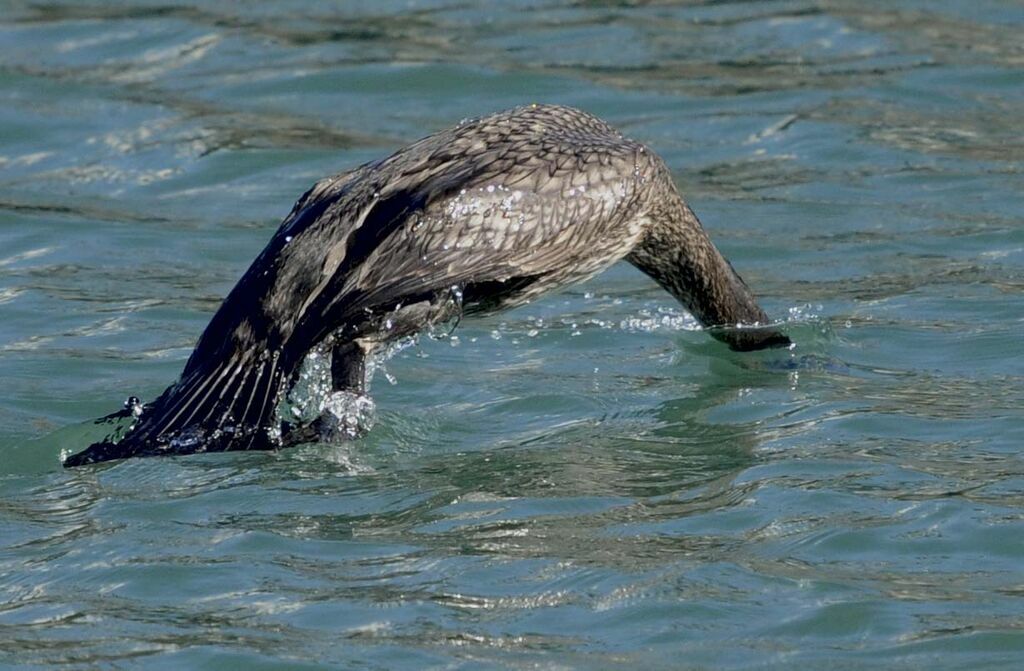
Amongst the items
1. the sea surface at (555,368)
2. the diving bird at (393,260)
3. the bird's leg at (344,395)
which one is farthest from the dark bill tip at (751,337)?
the bird's leg at (344,395)

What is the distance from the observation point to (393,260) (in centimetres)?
675

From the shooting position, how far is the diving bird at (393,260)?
6.71m

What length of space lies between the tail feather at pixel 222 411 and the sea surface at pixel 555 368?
0.28 feet

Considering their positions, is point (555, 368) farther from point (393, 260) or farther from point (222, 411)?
point (222, 411)

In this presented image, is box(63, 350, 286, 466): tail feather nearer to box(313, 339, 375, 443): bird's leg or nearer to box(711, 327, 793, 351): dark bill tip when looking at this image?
box(313, 339, 375, 443): bird's leg

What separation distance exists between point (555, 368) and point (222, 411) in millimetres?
1969

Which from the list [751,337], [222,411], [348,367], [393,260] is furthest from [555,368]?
[222,411]


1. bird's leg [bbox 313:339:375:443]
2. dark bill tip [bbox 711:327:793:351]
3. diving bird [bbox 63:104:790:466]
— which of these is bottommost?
dark bill tip [bbox 711:327:793:351]

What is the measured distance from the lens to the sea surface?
18.3 ft

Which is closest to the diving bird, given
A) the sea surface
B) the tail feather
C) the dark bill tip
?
the tail feather

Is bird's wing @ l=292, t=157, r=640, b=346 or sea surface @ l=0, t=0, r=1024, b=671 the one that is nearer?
sea surface @ l=0, t=0, r=1024, b=671

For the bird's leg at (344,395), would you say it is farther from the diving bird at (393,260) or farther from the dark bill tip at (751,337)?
the dark bill tip at (751,337)

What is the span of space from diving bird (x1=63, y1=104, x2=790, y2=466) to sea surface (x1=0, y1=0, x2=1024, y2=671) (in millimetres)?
195

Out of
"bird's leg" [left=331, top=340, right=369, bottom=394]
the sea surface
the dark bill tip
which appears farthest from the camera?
the dark bill tip
